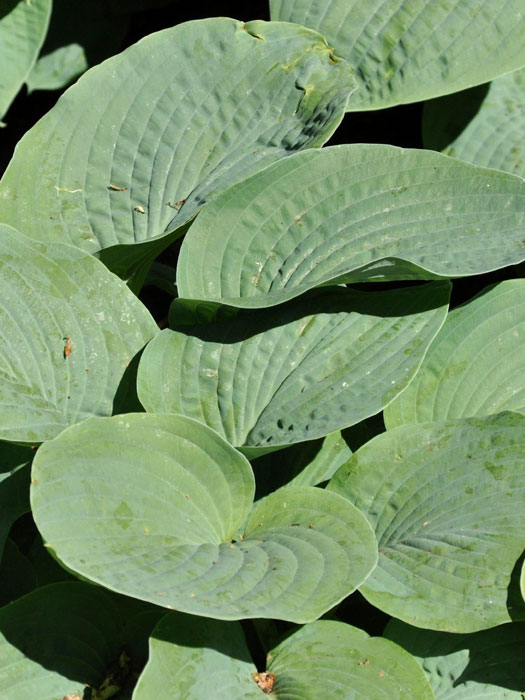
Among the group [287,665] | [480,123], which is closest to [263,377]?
[287,665]

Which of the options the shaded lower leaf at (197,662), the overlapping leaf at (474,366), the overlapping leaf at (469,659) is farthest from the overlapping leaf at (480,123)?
the shaded lower leaf at (197,662)

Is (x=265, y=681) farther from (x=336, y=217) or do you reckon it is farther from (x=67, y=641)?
(x=336, y=217)

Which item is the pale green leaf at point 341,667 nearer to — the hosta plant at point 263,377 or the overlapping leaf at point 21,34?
the hosta plant at point 263,377

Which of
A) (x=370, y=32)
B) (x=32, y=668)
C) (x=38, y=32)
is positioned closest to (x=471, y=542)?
(x=32, y=668)

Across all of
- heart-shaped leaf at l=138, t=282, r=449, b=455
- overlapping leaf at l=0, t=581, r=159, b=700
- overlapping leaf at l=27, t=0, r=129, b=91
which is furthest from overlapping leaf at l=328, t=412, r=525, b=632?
overlapping leaf at l=27, t=0, r=129, b=91

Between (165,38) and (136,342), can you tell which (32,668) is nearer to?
(136,342)
